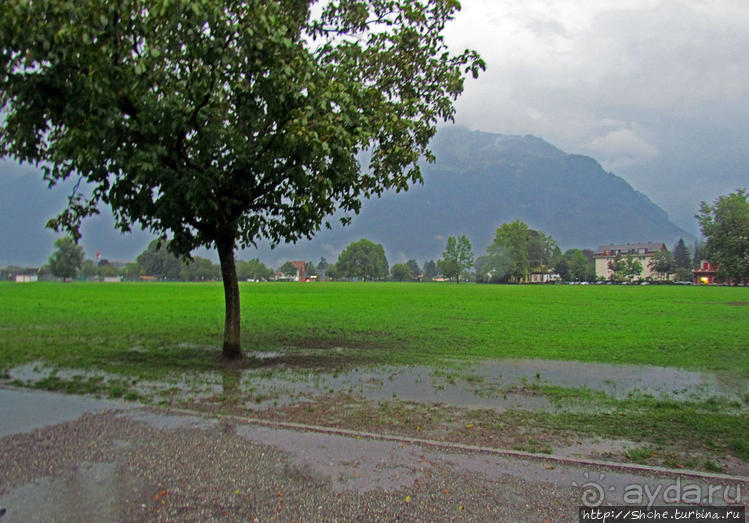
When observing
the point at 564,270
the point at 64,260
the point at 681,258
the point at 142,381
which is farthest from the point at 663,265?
the point at 64,260

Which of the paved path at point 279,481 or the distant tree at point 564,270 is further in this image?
the distant tree at point 564,270

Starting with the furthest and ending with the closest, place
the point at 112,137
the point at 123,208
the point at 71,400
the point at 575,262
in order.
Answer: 1. the point at 575,262
2. the point at 123,208
3. the point at 112,137
4. the point at 71,400

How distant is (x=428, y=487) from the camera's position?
16.9ft

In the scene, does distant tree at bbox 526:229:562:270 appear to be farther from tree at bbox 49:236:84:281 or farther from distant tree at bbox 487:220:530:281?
tree at bbox 49:236:84:281

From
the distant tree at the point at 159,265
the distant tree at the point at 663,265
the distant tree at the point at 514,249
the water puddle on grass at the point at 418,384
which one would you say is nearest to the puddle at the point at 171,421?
the water puddle on grass at the point at 418,384

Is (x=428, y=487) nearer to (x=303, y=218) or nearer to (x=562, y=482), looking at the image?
(x=562, y=482)

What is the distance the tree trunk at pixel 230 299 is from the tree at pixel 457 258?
14363cm

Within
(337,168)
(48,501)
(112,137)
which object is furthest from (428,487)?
(112,137)

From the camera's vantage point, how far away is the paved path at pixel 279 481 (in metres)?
4.67

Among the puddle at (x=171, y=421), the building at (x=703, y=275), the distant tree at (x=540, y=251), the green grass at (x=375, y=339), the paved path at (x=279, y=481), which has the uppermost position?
the distant tree at (x=540, y=251)

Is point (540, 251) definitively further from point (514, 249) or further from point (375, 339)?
point (375, 339)

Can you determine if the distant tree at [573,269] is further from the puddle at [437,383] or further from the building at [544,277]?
the puddle at [437,383]

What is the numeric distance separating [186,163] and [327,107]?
11.5 ft

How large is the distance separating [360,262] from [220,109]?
174 meters
